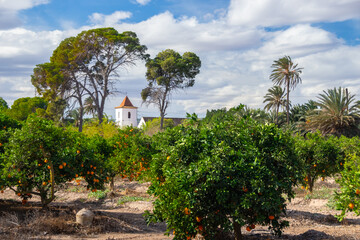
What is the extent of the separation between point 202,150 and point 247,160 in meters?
0.71

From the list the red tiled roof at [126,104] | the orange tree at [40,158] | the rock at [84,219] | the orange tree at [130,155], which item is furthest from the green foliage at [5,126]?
the red tiled roof at [126,104]

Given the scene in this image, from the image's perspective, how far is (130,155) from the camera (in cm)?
1404

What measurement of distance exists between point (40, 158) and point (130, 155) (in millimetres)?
5656

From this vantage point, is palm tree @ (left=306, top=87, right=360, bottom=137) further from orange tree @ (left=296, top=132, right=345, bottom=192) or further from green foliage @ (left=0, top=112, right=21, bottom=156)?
green foliage @ (left=0, top=112, right=21, bottom=156)

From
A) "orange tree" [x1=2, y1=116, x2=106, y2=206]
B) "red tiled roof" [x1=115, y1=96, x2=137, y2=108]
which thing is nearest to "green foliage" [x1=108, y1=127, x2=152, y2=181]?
"orange tree" [x1=2, y1=116, x2=106, y2=206]

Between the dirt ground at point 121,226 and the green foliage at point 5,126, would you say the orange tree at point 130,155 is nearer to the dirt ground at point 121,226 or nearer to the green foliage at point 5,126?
the dirt ground at point 121,226

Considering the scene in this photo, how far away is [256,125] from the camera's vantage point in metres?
5.98

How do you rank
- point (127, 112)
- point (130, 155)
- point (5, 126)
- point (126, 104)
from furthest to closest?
point (126, 104) → point (127, 112) → point (130, 155) → point (5, 126)

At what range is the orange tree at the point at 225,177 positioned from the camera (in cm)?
519

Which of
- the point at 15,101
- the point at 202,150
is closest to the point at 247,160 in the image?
the point at 202,150

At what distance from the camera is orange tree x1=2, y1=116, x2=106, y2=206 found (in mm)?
8172

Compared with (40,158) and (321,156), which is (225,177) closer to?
(40,158)

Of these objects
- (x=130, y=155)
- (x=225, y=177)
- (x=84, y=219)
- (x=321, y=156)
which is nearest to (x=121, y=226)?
(x=84, y=219)

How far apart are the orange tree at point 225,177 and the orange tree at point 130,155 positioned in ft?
23.5
